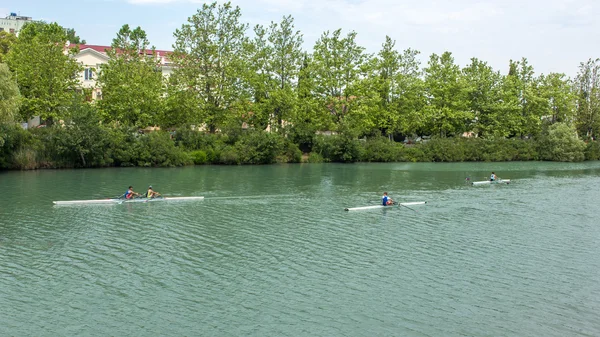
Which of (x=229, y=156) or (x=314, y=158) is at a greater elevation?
(x=229, y=156)

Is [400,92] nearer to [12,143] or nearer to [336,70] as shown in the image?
[336,70]

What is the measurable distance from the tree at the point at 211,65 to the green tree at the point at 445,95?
33931mm

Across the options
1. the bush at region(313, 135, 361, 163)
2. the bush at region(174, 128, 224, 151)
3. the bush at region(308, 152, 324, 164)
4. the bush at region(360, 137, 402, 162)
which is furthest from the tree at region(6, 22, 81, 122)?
the bush at region(360, 137, 402, 162)

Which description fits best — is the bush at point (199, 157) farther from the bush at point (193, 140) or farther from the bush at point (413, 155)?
the bush at point (413, 155)

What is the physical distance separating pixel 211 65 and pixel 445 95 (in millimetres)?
40919

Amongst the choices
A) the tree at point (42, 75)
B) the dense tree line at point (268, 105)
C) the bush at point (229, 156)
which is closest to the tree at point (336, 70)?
the dense tree line at point (268, 105)

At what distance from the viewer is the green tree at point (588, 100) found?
101562 mm

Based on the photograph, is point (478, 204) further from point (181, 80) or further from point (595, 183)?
point (181, 80)

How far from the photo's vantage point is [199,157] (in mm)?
71062

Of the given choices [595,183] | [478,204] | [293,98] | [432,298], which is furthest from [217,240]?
[293,98]

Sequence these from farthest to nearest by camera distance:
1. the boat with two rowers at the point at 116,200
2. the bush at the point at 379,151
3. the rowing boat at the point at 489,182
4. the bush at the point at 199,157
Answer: the bush at the point at 379,151 → the bush at the point at 199,157 → the rowing boat at the point at 489,182 → the boat with two rowers at the point at 116,200

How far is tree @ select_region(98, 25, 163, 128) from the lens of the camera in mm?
68688

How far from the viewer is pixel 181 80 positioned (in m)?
74.1

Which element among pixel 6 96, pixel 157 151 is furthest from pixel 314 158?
pixel 6 96
